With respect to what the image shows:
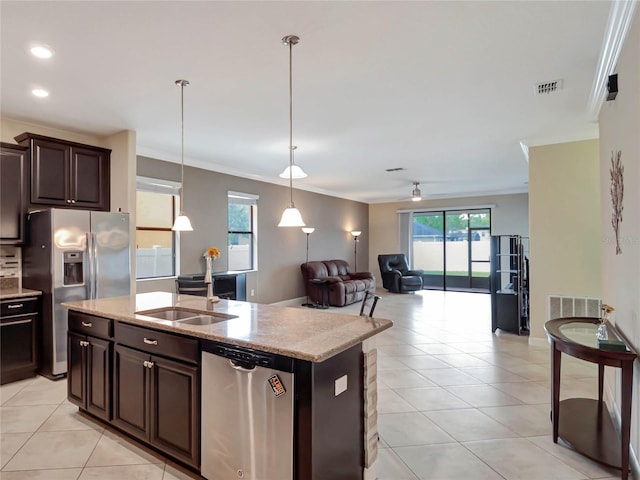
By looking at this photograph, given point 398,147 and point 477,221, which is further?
point 477,221

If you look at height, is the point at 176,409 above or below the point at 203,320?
below

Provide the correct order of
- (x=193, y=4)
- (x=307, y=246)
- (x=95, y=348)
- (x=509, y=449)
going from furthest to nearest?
(x=307, y=246) → (x=95, y=348) → (x=509, y=449) → (x=193, y=4)

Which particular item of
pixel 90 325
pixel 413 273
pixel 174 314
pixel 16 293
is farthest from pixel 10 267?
pixel 413 273

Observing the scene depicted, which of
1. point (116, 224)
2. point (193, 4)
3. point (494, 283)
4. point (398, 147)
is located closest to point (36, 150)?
point (116, 224)

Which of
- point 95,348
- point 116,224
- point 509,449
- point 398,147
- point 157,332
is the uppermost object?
point 398,147

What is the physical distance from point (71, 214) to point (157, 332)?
2214 mm

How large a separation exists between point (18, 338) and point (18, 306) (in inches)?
12.5

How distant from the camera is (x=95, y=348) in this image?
268cm

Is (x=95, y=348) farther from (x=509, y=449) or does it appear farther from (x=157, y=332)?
(x=509, y=449)

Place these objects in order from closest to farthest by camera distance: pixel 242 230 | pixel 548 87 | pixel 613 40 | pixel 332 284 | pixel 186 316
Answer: pixel 613 40
pixel 186 316
pixel 548 87
pixel 242 230
pixel 332 284

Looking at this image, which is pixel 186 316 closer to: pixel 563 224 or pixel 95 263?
pixel 95 263

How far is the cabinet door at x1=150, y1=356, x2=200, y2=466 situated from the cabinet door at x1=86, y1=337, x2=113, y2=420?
0.56 meters

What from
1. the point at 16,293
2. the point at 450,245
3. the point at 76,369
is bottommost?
the point at 76,369

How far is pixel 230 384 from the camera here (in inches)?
73.5
